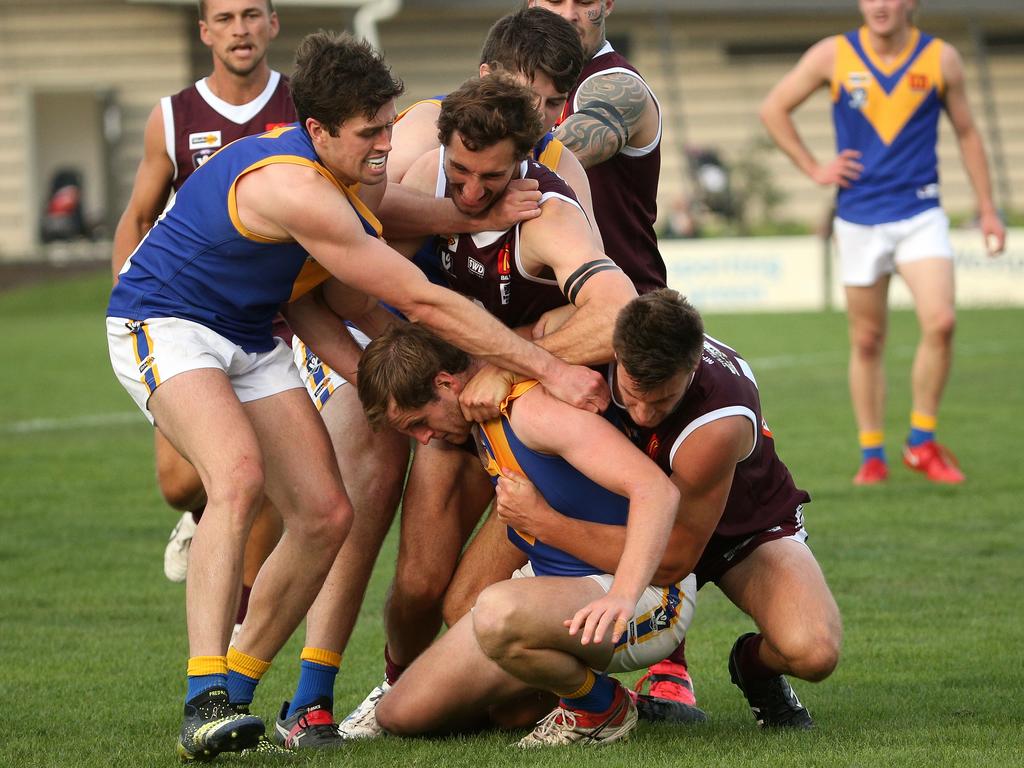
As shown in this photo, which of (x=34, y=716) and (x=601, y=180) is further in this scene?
(x=601, y=180)

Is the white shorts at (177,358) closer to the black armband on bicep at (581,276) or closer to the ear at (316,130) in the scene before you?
the ear at (316,130)

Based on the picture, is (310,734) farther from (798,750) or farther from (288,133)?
(288,133)

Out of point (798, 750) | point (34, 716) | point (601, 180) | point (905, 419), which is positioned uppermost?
point (601, 180)

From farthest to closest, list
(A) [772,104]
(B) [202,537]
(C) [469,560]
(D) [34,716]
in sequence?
(A) [772,104], (C) [469,560], (D) [34,716], (B) [202,537]

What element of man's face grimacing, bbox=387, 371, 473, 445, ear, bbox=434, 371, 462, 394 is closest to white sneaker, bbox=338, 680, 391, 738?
man's face grimacing, bbox=387, 371, 473, 445

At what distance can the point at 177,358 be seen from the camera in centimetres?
460

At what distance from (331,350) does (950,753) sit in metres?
2.25

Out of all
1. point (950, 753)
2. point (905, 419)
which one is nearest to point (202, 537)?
point (950, 753)

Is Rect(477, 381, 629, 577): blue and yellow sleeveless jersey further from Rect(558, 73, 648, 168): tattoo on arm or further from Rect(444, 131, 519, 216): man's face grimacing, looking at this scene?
Rect(558, 73, 648, 168): tattoo on arm

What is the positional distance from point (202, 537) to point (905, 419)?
327 inches

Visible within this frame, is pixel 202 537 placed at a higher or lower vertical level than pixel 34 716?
higher

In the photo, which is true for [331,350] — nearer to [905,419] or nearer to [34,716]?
[34,716]

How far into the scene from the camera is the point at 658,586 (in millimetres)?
4637

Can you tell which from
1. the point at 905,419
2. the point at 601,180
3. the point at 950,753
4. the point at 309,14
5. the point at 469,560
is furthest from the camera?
the point at 309,14
